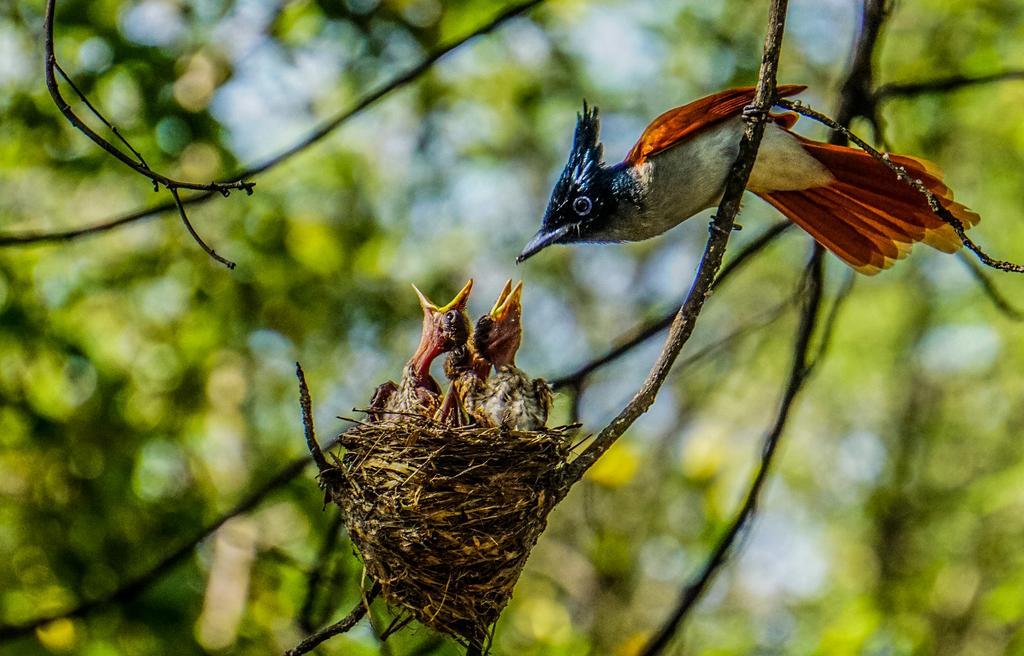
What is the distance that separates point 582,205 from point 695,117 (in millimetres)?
462

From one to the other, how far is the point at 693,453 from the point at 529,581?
517cm

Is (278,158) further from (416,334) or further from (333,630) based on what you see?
(416,334)

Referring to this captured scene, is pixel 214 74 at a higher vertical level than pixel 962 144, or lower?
lower

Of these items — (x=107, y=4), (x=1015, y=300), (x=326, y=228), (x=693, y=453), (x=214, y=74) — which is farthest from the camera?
(x=1015, y=300)

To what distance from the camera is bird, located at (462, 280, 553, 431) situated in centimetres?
389

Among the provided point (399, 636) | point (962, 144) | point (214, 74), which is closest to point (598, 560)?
point (399, 636)

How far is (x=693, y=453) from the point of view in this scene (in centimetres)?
753

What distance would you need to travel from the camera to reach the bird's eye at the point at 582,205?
3.80 m

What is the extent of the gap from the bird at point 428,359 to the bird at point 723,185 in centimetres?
70

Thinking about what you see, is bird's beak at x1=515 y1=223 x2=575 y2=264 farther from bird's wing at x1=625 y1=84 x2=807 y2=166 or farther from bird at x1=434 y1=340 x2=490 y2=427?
bird at x1=434 y1=340 x2=490 y2=427

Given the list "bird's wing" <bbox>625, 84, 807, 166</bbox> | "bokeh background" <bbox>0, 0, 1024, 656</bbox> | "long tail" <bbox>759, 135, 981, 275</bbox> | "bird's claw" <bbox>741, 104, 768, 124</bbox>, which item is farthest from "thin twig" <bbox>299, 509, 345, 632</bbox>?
"bird's claw" <bbox>741, 104, 768, 124</bbox>

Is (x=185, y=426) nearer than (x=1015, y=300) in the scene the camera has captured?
Yes

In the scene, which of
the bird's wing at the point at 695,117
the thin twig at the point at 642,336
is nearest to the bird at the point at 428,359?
the thin twig at the point at 642,336

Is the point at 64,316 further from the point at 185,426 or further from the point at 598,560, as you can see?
the point at 598,560
